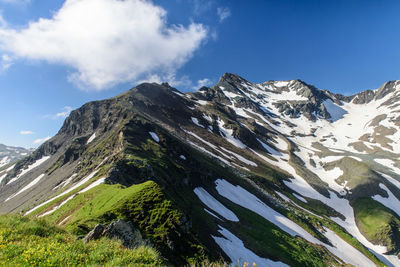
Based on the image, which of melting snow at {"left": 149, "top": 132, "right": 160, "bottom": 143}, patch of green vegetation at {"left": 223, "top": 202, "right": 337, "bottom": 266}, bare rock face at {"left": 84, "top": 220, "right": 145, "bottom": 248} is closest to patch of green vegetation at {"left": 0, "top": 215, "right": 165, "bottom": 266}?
bare rock face at {"left": 84, "top": 220, "right": 145, "bottom": 248}

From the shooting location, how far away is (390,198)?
Answer: 87.9 meters

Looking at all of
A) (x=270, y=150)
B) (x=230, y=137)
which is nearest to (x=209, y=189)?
(x=230, y=137)

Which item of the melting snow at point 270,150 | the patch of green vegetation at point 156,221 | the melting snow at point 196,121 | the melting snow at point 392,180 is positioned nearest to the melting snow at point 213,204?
the patch of green vegetation at point 156,221

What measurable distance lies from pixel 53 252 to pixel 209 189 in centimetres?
3890

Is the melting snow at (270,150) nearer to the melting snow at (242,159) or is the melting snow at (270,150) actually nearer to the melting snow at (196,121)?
the melting snow at (242,159)

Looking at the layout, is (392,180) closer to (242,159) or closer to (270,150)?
(270,150)

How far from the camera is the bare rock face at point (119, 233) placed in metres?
8.86

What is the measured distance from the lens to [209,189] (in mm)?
43719

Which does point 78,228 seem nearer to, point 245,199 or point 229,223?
point 229,223

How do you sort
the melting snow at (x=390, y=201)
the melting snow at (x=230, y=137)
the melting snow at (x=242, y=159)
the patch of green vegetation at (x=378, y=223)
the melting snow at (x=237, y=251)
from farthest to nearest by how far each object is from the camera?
the melting snow at (x=230, y=137) < the melting snow at (x=242, y=159) < the melting snow at (x=390, y=201) < the patch of green vegetation at (x=378, y=223) < the melting snow at (x=237, y=251)

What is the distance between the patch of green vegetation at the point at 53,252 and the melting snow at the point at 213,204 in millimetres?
29553

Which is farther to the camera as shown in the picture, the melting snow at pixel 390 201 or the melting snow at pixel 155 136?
the melting snow at pixel 390 201

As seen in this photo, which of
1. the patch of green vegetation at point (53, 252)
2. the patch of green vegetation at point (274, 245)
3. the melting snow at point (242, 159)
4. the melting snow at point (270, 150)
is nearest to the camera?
the patch of green vegetation at point (53, 252)

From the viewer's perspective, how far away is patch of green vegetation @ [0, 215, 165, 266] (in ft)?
19.1
